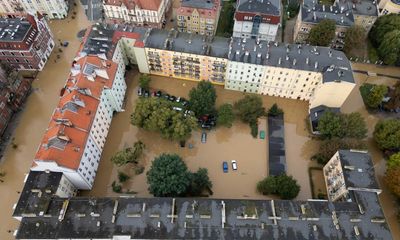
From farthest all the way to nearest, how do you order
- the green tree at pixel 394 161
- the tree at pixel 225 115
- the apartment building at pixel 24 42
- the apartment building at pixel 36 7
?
the apartment building at pixel 36 7, the apartment building at pixel 24 42, the tree at pixel 225 115, the green tree at pixel 394 161

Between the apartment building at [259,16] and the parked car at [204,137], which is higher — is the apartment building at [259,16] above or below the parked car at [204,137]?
above

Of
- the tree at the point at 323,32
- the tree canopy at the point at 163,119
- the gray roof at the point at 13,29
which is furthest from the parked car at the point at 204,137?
the gray roof at the point at 13,29

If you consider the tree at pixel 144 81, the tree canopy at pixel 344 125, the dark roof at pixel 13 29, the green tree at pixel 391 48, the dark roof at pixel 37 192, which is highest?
the green tree at pixel 391 48

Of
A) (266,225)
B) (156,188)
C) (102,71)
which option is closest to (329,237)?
(266,225)

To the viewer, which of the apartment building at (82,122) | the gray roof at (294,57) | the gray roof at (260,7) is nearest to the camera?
the apartment building at (82,122)

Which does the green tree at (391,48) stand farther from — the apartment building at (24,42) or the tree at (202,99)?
the apartment building at (24,42)
